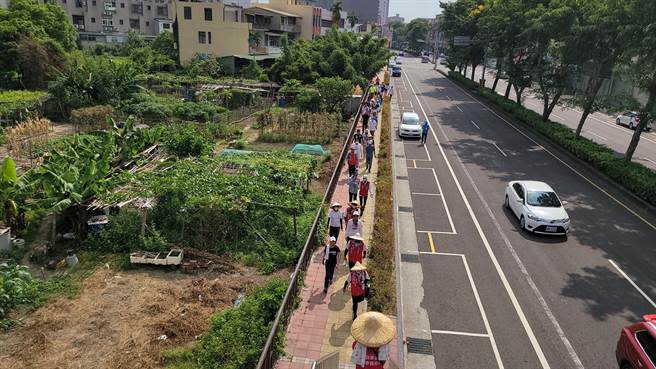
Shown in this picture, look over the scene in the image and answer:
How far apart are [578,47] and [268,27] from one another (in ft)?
181

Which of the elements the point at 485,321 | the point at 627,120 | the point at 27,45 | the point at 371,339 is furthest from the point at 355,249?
the point at 27,45

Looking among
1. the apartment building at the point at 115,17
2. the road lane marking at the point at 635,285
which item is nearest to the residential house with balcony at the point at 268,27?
the apartment building at the point at 115,17

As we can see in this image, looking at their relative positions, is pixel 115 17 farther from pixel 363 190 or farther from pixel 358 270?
pixel 358 270

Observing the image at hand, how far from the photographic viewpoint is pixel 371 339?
296 inches

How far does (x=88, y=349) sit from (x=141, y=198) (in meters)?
5.75

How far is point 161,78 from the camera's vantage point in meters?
44.8

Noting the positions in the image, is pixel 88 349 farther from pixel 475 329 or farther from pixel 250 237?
pixel 475 329

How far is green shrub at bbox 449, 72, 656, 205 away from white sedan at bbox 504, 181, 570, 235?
227 inches

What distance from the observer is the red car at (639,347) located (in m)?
8.41

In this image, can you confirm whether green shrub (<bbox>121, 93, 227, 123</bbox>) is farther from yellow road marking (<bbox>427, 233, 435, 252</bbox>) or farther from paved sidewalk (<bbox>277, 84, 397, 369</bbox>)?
paved sidewalk (<bbox>277, 84, 397, 369</bbox>)

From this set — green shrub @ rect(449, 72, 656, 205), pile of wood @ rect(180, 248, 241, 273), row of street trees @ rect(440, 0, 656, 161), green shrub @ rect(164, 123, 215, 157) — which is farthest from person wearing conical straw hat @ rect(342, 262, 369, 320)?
row of street trees @ rect(440, 0, 656, 161)

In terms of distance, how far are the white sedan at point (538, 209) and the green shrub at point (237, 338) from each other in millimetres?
9791

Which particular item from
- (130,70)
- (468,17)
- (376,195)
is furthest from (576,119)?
(130,70)

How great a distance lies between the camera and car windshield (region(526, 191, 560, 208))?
55.7 ft
